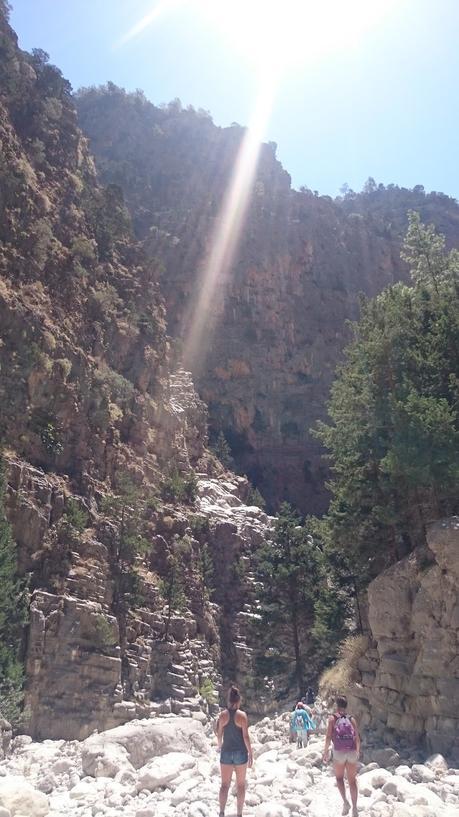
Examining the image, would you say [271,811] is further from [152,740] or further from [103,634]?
[103,634]

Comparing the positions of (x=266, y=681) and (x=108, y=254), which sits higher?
(x=108, y=254)

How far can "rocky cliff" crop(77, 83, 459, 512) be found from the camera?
6191 centimetres

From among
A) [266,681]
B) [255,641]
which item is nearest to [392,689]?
[266,681]

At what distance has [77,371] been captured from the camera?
32.5 meters

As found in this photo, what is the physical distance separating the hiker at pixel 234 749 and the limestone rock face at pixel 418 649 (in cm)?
580

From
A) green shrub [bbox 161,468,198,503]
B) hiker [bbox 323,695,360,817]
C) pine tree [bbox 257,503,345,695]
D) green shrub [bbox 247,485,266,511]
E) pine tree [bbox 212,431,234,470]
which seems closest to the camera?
hiker [bbox 323,695,360,817]

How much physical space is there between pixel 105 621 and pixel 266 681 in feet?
31.2

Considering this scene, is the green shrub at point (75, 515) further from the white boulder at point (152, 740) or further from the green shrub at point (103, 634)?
the white boulder at point (152, 740)

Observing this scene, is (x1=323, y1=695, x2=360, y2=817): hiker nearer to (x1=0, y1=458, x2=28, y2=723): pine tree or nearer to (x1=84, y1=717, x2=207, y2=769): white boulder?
(x1=84, y1=717, x2=207, y2=769): white boulder

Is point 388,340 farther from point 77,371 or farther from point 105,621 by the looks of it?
point 77,371

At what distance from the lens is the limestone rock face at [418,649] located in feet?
41.2

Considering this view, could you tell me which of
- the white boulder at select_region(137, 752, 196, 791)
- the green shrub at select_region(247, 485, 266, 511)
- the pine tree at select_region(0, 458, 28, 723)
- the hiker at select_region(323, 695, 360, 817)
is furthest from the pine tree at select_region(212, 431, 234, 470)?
the hiker at select_region(323, 695, 360, 817)

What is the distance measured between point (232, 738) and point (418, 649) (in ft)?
25.3

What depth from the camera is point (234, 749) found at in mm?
7496
